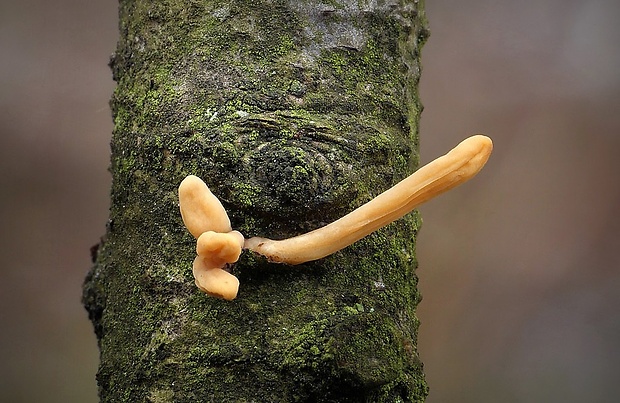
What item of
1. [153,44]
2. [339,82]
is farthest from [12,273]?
[339,82]

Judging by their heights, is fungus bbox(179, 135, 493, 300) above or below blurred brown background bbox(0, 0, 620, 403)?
below

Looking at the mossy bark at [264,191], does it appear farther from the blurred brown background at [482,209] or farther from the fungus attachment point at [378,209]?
the blurred brown background at [482,209]

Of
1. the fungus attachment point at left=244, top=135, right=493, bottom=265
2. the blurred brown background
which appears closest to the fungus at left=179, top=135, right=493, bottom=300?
the fungus attachment point at left=244, top=135, right=493, bottom=265

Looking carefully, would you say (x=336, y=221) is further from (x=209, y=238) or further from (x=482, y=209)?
(x=482, y=209)

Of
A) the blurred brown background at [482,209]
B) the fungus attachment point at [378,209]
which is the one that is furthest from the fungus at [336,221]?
the blurred brown background at [482,209]

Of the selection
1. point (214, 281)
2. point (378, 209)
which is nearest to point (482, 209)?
point (378, 209)

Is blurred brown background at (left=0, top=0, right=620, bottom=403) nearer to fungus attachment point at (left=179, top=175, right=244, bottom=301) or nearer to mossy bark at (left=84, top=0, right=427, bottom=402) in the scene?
mossy bark at (left=84, top=0, right=427, bottom=402)
